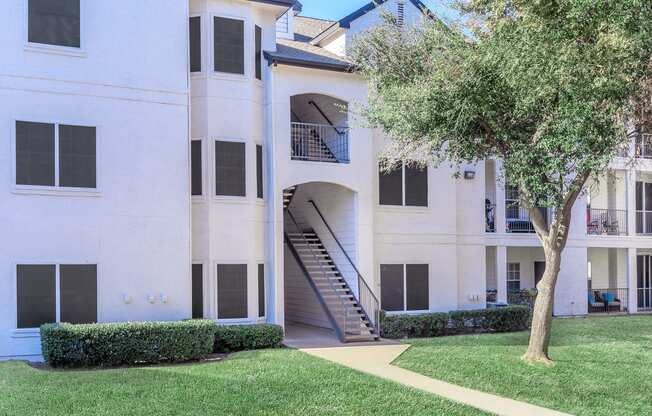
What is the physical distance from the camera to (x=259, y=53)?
17562mm

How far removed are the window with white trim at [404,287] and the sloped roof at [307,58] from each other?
5.92 m

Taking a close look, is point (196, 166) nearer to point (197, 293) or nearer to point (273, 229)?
point (273, 229)

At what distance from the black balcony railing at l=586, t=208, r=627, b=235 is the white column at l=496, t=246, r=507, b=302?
15.8 ft

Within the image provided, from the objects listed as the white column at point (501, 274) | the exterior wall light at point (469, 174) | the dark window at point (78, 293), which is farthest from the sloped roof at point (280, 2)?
the white column at point (501, 274)

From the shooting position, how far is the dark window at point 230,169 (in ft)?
54.6

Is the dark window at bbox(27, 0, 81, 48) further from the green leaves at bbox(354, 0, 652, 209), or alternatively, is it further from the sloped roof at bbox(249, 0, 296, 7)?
the green leaves at bbox(354, 0, 652, 209)

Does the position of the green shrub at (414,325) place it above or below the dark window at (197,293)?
below

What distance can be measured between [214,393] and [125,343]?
146 inches

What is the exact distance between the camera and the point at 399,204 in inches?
770

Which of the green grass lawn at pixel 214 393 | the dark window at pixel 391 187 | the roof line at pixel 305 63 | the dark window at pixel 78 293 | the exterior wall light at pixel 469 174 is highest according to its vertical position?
the roof line at pixel 305 63

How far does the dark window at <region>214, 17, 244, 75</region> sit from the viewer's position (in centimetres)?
1684

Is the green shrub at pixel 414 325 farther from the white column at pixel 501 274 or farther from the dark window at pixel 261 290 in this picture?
the white column at pixel 501 274

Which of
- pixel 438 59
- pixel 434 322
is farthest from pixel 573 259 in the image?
pixel 438 59

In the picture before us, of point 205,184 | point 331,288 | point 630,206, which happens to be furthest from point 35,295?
point 630,206
